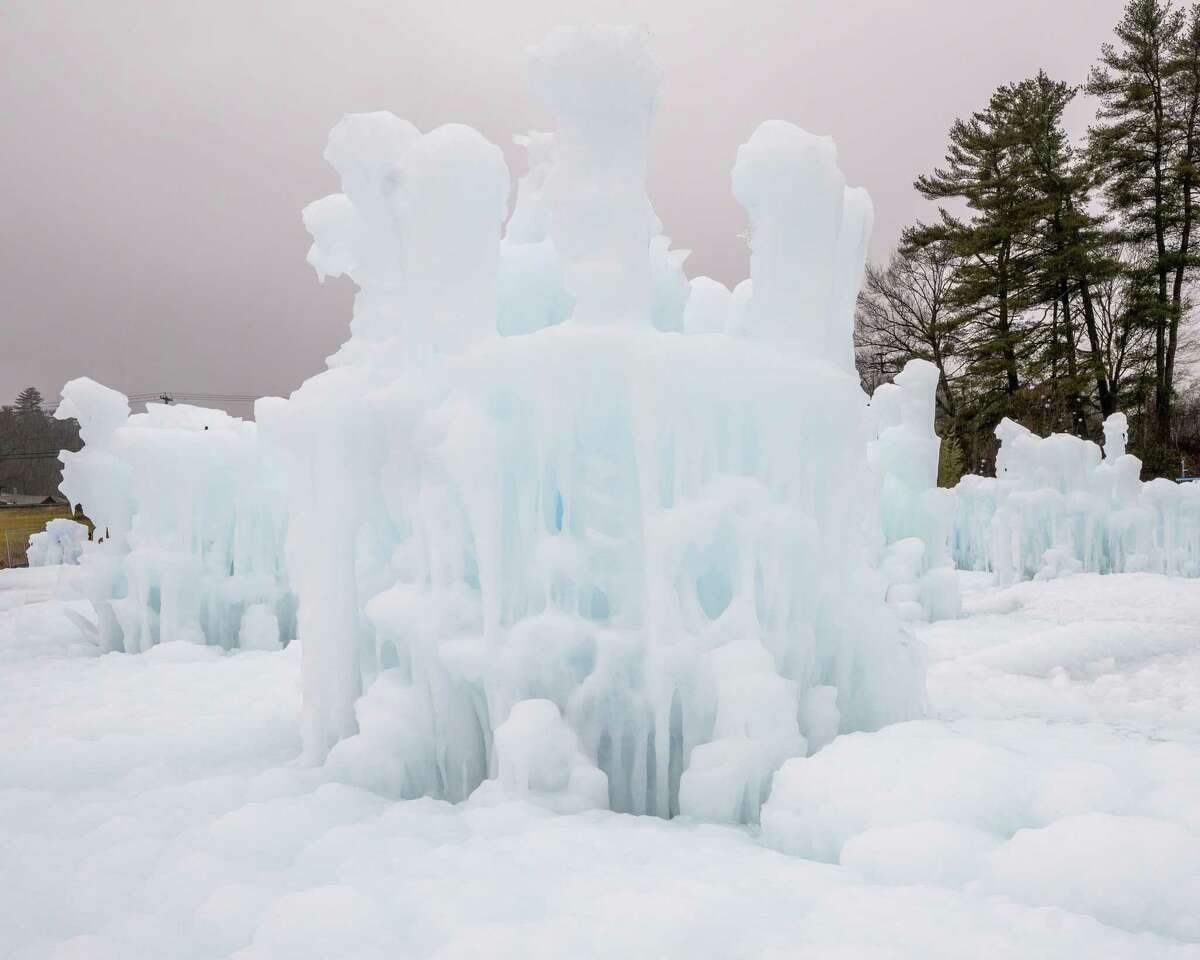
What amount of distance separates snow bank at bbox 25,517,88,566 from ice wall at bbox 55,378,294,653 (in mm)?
11110

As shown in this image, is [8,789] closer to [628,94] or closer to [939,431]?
[628,94]

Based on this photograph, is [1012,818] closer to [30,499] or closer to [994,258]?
[994,258]

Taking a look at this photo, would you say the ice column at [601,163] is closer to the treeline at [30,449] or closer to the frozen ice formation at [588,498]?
the frozen ice formation at [588,498]

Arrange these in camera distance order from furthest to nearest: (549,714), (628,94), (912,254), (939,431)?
(912,254) → (939,431) → (628,94) → (549,714)

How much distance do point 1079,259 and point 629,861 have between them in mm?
25933

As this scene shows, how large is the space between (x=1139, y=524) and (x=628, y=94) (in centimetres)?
Result: 1297

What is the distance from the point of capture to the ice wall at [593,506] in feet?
10.0

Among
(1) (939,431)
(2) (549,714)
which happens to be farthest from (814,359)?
(1) (939,431)

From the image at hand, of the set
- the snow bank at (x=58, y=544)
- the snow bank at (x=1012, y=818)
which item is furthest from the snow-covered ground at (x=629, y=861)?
the snow bank at (x=58, y=544)

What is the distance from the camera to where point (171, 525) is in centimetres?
772

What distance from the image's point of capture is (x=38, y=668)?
267 inches

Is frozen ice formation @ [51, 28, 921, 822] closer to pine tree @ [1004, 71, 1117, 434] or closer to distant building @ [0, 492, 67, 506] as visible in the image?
pine tree @ [1004, 71, 1117, 434]

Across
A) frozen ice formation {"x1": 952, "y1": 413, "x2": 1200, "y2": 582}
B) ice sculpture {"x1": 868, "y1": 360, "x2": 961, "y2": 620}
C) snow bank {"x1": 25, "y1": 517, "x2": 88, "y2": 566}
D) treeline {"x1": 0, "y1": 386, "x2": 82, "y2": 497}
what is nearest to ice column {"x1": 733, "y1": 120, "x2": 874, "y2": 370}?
ice sculpture {"x1": 868, "y1": 360, "x2": 961, "y2": 620}

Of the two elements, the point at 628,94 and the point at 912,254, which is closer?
the point at 628,94
